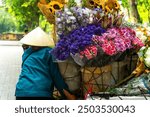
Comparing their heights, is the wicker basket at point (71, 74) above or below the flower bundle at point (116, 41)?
below

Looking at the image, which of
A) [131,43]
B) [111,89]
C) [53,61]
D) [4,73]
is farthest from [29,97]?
[4,73]

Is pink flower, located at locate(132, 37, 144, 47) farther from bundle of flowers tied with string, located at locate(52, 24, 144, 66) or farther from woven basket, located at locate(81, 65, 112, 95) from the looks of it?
woven basket, located at locate(81, 65, 112, 95)

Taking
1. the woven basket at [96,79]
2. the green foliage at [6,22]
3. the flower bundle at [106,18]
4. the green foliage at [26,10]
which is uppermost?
the flower bundle at [106,18]

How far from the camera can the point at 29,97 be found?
16.9ft

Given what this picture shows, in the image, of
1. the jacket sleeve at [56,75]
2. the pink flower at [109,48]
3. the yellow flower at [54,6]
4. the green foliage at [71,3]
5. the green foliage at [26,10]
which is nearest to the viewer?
the pink flower at [109,48]

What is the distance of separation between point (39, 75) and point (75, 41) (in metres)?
0.54

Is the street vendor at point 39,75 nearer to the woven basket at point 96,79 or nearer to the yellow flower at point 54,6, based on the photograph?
the woven basket at point 96,79

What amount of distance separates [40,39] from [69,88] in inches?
25.4

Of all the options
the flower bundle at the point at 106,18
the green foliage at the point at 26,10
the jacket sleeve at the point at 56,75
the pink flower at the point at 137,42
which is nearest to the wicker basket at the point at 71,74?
the jacket sleeve at the point at 56,75

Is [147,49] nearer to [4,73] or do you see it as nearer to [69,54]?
[69,54]

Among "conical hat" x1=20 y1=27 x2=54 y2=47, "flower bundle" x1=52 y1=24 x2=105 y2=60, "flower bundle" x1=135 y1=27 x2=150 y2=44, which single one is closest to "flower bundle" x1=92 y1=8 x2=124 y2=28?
"flower bundle" x1=52 y1=24 x2=105 y2=60

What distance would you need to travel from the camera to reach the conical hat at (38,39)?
18.1 ft

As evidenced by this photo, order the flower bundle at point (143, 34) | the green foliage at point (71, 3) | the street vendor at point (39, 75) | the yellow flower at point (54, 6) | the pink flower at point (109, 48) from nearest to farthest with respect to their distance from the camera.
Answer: the pink flower at point (109, 48)
the street vendor at point (39, 75)
the flower bundle at point (143, 34)
the green foliage at point (71, 3)
the yellow flower at point (54, 6)

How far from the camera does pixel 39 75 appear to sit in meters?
5.27
